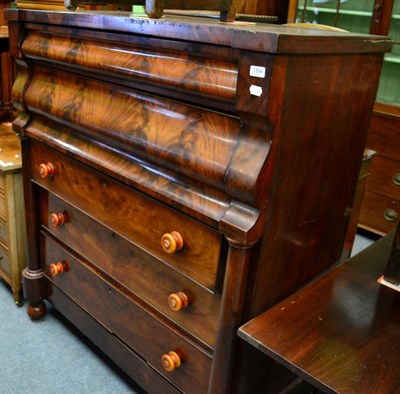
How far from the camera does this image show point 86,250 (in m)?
1.49

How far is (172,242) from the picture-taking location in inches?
42.3

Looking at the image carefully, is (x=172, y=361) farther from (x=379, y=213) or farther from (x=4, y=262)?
(x=379, y=213)

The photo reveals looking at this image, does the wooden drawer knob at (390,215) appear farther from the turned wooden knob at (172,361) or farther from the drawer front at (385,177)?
the turned wooden knob at (172,361)

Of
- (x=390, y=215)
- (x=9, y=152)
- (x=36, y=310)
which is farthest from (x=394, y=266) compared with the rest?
(x=390, y=215)

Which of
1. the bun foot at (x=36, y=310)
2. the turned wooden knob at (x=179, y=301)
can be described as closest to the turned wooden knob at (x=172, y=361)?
the turned wooden knob at (x=179, y=301)

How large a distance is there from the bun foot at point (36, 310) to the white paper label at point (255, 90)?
1365 millimetres

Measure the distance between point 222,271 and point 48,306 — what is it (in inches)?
47.6

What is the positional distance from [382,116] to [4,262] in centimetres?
199

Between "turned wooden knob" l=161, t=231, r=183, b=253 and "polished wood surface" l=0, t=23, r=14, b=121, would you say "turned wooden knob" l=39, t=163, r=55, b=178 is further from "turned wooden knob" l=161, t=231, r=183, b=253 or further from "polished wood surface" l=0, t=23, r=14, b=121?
"polished wood surface" l=0, t=23, r=14, b=121

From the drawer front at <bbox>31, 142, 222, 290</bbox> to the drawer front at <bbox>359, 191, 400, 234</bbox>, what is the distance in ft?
5.85

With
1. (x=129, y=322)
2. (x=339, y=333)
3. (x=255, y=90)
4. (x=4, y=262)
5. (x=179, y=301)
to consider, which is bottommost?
(x=4, y=262)

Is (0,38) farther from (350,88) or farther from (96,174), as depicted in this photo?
(350,88)

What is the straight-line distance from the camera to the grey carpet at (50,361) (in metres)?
1.58

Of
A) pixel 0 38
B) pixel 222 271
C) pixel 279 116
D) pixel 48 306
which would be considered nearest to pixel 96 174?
pixel 222 271
